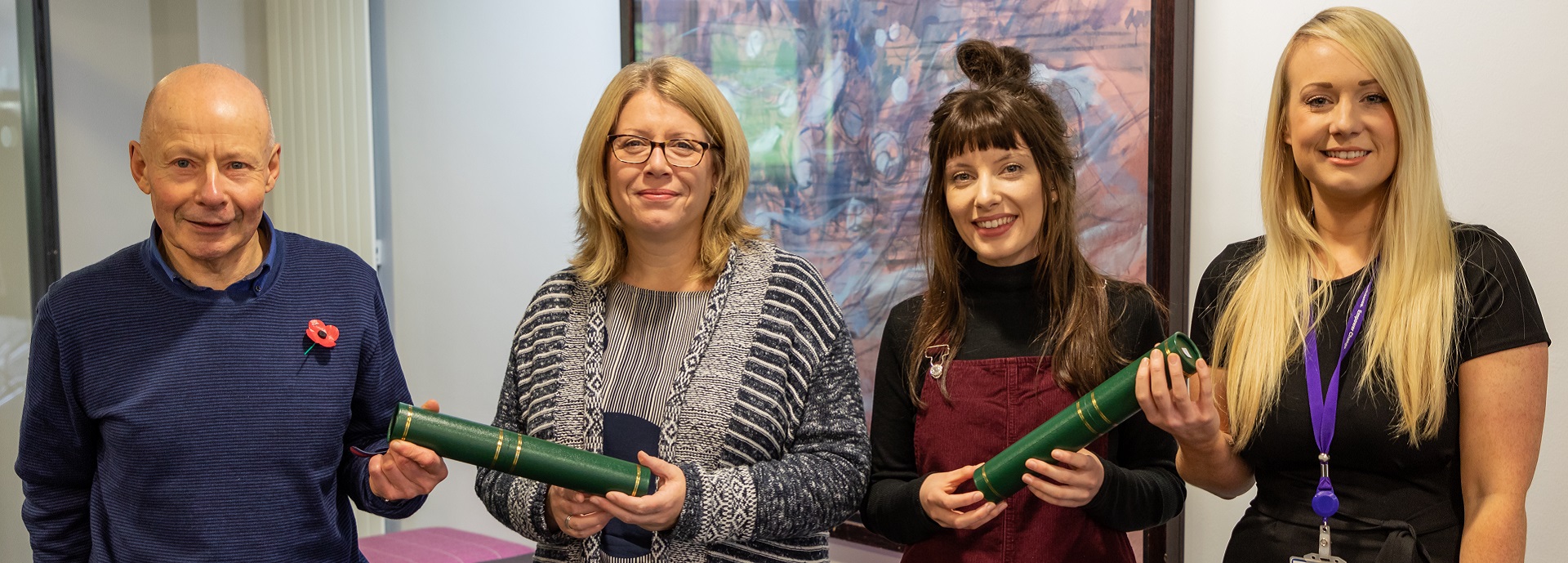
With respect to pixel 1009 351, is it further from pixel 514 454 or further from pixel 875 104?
pixel 875 104

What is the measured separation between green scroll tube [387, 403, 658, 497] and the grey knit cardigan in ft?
0.52

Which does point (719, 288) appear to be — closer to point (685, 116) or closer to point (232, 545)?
point (685, 116)

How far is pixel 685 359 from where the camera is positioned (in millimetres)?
1796

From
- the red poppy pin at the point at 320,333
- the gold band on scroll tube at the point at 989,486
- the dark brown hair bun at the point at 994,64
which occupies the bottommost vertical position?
the gold band on scroll tube at the point at 989,486

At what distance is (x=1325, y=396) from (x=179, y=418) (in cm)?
166

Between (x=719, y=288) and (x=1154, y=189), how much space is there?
111 centimetres

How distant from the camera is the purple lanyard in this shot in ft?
5.23

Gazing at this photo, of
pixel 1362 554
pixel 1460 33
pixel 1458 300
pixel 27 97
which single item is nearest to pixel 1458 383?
pixel 1458 300

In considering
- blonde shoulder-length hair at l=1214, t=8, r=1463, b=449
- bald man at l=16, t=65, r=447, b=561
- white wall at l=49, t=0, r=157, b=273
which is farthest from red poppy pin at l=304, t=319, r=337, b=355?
white wall at l=49, t=0, r=157, b=273

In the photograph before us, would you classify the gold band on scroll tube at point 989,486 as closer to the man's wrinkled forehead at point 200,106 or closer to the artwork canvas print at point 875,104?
the artwork canvas print at point 875,104

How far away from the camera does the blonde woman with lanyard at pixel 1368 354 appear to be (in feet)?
5.02

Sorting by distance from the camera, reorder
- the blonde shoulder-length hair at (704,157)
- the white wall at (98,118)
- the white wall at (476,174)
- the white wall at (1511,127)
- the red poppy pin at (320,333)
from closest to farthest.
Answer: the red poppy pin at (320,333) → the blonde shoulder-length hair at (704,157) → the white wall at (1511,127) → the white wall at (98,118) → the white wall at (476,174)

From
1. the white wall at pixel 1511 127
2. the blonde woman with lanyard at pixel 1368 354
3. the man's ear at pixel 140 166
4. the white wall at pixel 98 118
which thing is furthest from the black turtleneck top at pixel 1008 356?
the white wall at pixel 98 118

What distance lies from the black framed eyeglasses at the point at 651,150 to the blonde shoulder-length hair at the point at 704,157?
3cm
